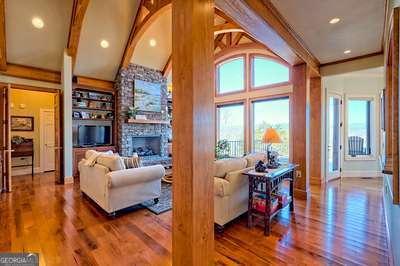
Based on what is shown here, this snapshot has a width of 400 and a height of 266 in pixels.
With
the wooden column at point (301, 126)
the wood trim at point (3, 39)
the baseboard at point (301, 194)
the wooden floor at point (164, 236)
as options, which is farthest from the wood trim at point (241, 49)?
the wood trim at point (3, 39)

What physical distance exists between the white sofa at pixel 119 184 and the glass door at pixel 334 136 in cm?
458

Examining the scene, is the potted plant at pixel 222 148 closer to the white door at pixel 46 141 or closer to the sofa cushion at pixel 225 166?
the sofa cushion at pixel 225 166

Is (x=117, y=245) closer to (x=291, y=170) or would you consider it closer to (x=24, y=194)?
(x=291, y=170)

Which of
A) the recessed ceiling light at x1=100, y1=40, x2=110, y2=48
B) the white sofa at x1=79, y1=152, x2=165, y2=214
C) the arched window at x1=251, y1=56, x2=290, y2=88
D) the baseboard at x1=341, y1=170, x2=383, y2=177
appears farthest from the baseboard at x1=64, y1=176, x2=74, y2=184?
the baseboard at x1=341, y1=170, x2=383, y2=177

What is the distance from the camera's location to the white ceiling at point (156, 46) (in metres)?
6.45

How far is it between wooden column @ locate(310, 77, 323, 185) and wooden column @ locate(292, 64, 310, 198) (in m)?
1.29

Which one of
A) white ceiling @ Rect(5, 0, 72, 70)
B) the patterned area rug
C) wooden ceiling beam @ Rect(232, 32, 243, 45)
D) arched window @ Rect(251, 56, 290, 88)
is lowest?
the patterned area rug

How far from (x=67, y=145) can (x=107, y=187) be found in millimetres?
3067

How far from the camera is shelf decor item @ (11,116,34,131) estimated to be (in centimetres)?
614

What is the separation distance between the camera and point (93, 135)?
21.1 feet

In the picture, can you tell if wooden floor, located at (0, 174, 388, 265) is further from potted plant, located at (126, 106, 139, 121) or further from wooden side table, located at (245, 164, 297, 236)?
potted plant, located at (126, 106, 139, 121)

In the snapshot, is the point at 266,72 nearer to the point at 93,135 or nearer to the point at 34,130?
the point at 93,135

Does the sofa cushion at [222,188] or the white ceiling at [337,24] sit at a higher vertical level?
the white ceiling at [337,24]

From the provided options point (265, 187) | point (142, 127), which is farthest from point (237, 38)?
point (265, 187)
